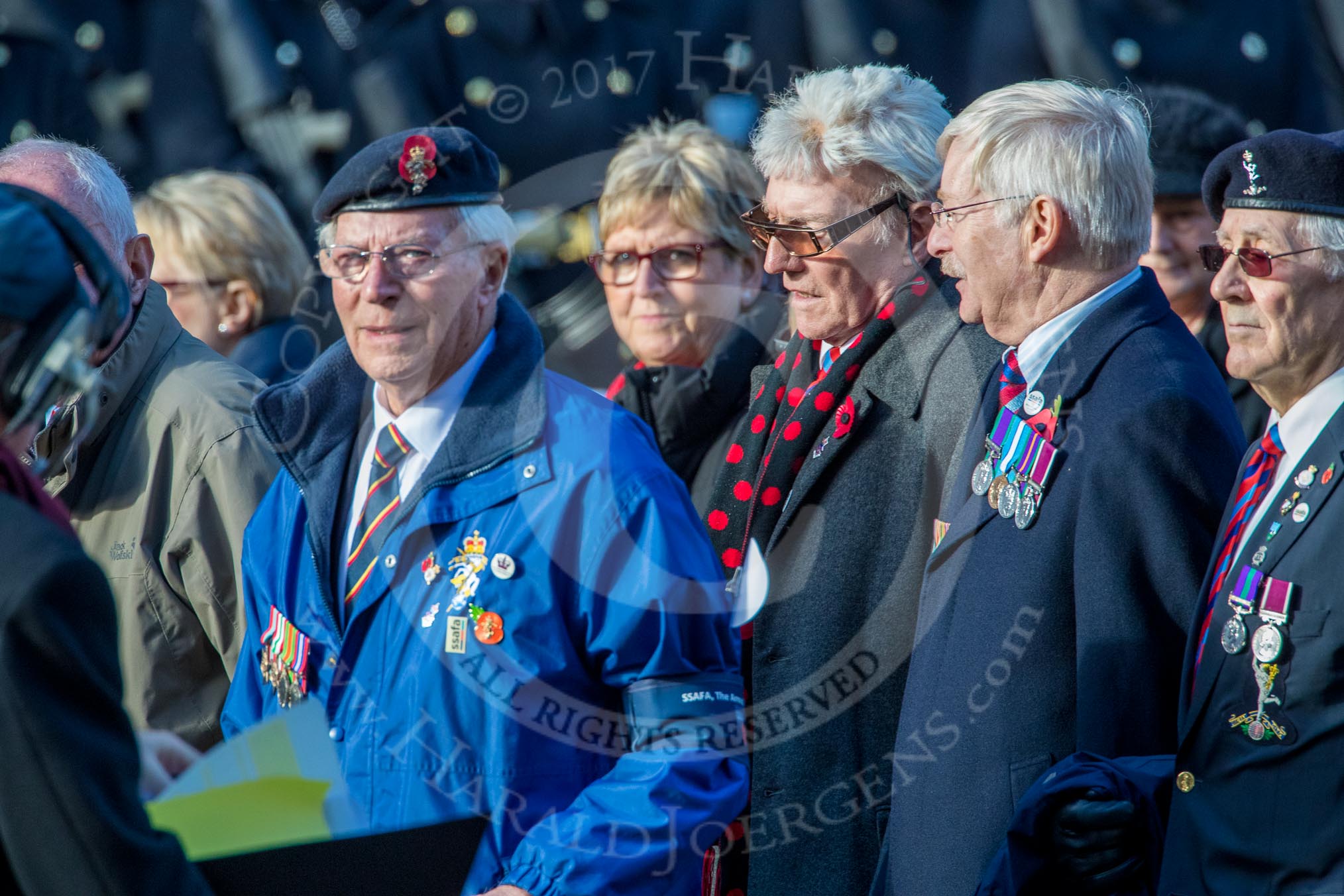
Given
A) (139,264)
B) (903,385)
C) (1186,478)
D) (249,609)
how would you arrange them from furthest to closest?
(139,264) < (903,385) < (249,609) < (1186,478)

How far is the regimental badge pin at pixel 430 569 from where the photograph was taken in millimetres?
2338

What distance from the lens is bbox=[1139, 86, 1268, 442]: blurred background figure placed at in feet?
12.8

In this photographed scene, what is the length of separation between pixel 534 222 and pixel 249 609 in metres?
1.86

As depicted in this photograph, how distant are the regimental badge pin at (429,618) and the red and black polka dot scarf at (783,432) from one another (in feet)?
2.72

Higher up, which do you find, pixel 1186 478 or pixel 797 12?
pixel 797 12

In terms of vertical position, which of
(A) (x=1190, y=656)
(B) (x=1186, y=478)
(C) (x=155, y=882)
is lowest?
(A) (x=1190, y=656)

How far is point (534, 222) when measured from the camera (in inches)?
166

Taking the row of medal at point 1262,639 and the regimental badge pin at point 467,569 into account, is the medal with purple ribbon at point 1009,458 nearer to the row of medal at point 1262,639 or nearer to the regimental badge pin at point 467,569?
the row of medal at point 1262,639

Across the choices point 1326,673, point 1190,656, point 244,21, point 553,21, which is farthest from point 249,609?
point 244,21

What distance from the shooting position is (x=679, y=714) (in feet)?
7.43

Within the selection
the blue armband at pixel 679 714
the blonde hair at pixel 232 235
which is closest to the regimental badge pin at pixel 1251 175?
the blue armband at pixel 679 714

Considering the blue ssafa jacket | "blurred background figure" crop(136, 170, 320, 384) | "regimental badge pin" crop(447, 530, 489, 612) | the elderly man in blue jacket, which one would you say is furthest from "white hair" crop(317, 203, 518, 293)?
"blurred background figure" crop(136, 170, 320, 384)

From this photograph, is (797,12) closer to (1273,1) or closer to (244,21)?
(1273,1)

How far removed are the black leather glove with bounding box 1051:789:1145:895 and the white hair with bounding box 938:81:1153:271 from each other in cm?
94
